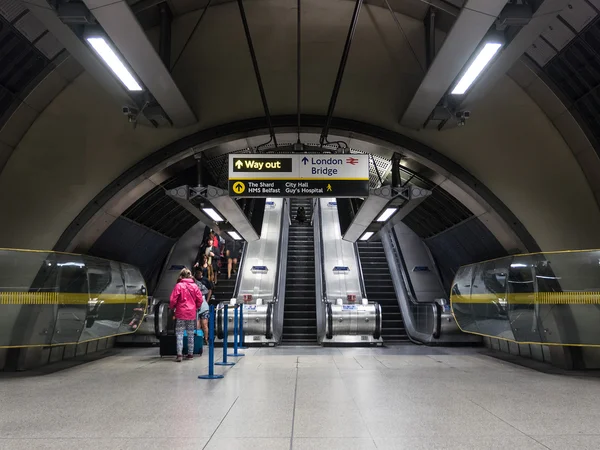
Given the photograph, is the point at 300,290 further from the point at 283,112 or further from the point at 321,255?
the point at 283,112

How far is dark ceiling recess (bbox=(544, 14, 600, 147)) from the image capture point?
690 cm

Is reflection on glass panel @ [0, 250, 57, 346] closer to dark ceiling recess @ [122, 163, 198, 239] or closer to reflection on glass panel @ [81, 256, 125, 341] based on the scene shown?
reflection on glass panel @ [81, 256, 125, 341]

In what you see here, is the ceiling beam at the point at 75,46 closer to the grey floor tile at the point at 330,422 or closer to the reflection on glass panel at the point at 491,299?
the grey floor tile at the point at 330,422

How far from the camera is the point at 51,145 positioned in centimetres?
877

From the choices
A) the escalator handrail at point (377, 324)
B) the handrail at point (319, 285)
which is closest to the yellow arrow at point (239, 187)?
the handrail at point (319, 285)

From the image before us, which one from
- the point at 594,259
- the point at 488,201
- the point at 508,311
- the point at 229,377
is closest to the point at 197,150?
the point at 229,377

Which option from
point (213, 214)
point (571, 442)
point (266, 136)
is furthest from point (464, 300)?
point (571, 442)

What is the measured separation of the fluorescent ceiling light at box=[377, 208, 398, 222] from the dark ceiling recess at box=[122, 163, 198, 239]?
4442 mm

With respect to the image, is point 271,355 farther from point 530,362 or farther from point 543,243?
point 543,243

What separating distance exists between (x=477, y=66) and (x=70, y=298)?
6.64 m

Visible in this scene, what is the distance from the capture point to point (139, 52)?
6.05 m

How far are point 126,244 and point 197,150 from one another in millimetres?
4464

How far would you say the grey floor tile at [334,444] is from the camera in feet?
11.7

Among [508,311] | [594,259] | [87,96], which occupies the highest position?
[87,96]
